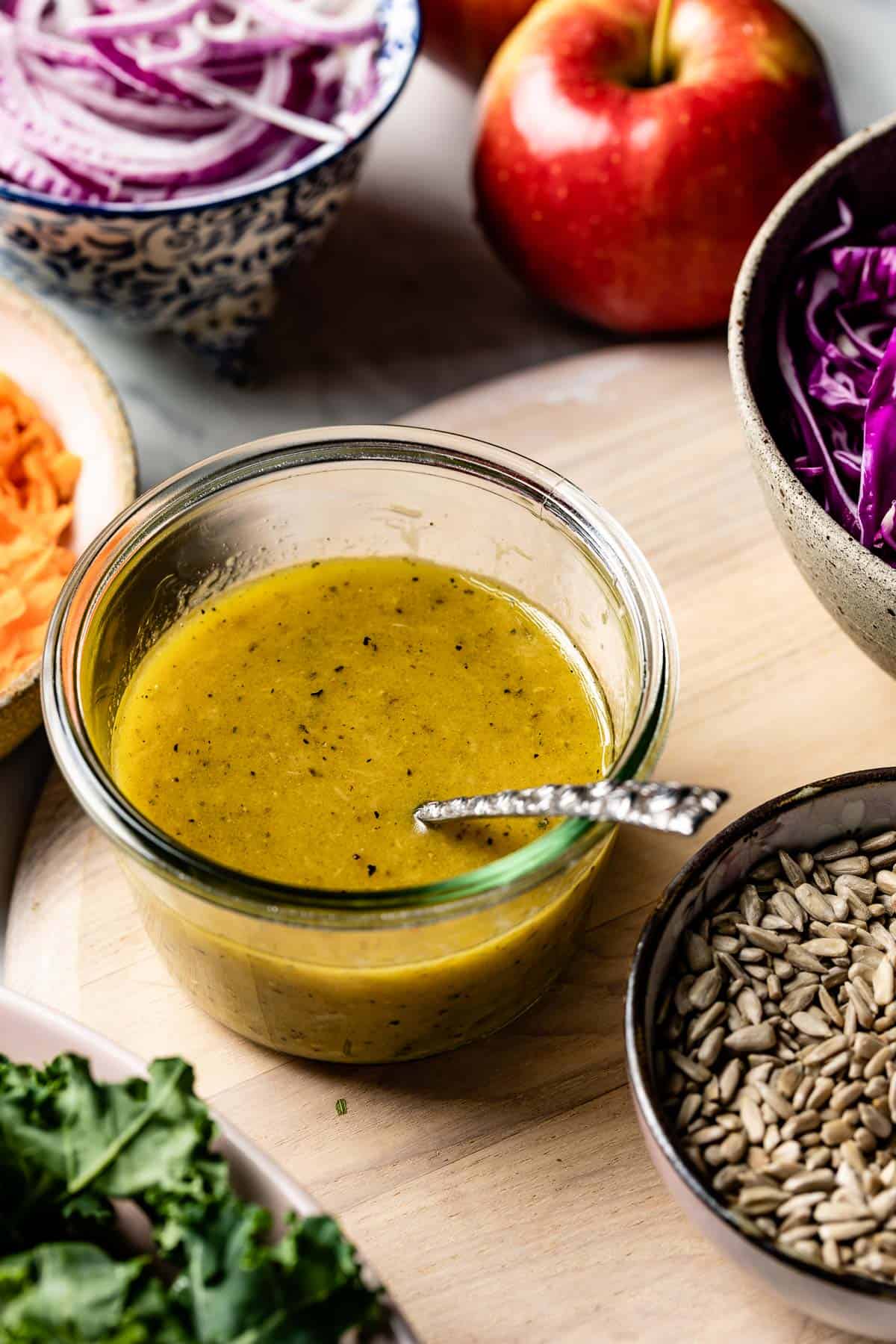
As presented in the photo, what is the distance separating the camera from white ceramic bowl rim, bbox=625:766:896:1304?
3.44 feet

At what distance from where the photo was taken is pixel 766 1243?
1.07m

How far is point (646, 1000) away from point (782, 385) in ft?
2.27

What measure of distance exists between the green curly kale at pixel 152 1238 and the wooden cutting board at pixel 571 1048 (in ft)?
0.53

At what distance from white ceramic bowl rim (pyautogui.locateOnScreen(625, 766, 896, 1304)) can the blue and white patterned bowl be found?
3.01ft

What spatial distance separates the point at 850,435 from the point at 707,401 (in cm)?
32

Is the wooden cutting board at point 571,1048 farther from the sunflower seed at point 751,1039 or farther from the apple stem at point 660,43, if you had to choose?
the apple stem at point 660,43

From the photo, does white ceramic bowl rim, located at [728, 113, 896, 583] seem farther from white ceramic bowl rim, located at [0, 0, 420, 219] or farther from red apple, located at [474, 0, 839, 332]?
white ceramic bowl rim, located at [0, 0, 420, 219]

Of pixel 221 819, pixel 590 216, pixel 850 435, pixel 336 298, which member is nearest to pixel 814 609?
pixel 850 435

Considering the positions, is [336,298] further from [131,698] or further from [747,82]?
[131,698]

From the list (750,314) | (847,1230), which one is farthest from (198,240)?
(847,1230)

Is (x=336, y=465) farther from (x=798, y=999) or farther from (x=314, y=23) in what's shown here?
(x=314, y=23)

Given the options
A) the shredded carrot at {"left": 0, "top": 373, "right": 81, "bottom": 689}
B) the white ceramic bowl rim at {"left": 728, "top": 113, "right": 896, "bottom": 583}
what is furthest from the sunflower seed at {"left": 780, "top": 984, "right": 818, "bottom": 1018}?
the shredded carrot at {"left": 0, "top": 373, "right": 81, "bottom": 689}

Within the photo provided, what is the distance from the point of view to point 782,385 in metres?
1.56

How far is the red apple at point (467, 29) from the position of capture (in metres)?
2.12
